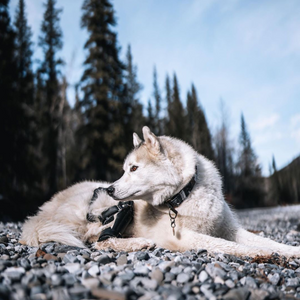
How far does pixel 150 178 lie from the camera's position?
9.93ft

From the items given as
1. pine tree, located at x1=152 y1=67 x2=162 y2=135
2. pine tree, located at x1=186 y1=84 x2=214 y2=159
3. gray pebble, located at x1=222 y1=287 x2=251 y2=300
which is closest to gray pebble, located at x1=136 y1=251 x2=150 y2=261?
gray pebble, located at x1=222 y1=287 x2=251 y2=300

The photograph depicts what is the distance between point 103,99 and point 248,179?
17.9 metres

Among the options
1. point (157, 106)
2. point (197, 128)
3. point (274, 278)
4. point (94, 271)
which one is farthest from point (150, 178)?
point (157, 106)

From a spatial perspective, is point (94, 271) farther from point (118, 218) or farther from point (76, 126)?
point (76, 126)

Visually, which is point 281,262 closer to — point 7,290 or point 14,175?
point 7,290

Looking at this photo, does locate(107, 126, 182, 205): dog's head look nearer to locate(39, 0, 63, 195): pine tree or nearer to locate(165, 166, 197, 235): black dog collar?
locate(165, 166, 197, 235): black dog collar

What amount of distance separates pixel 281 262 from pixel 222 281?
43.2 inches

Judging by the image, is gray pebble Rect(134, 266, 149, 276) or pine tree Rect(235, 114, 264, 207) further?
pine tree Rect(235, 114, 264, 207)

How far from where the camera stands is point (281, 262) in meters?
2.49

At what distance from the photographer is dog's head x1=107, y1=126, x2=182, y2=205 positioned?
2973 millimetres

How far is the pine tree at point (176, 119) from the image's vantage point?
86.2 ft

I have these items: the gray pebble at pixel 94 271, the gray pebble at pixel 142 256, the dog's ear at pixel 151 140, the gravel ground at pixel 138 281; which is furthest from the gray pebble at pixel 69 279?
the dog's ear at pixel 151 140

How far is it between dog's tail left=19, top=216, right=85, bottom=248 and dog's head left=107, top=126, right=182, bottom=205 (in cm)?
65

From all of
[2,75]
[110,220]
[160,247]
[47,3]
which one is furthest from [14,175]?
[47,3]
